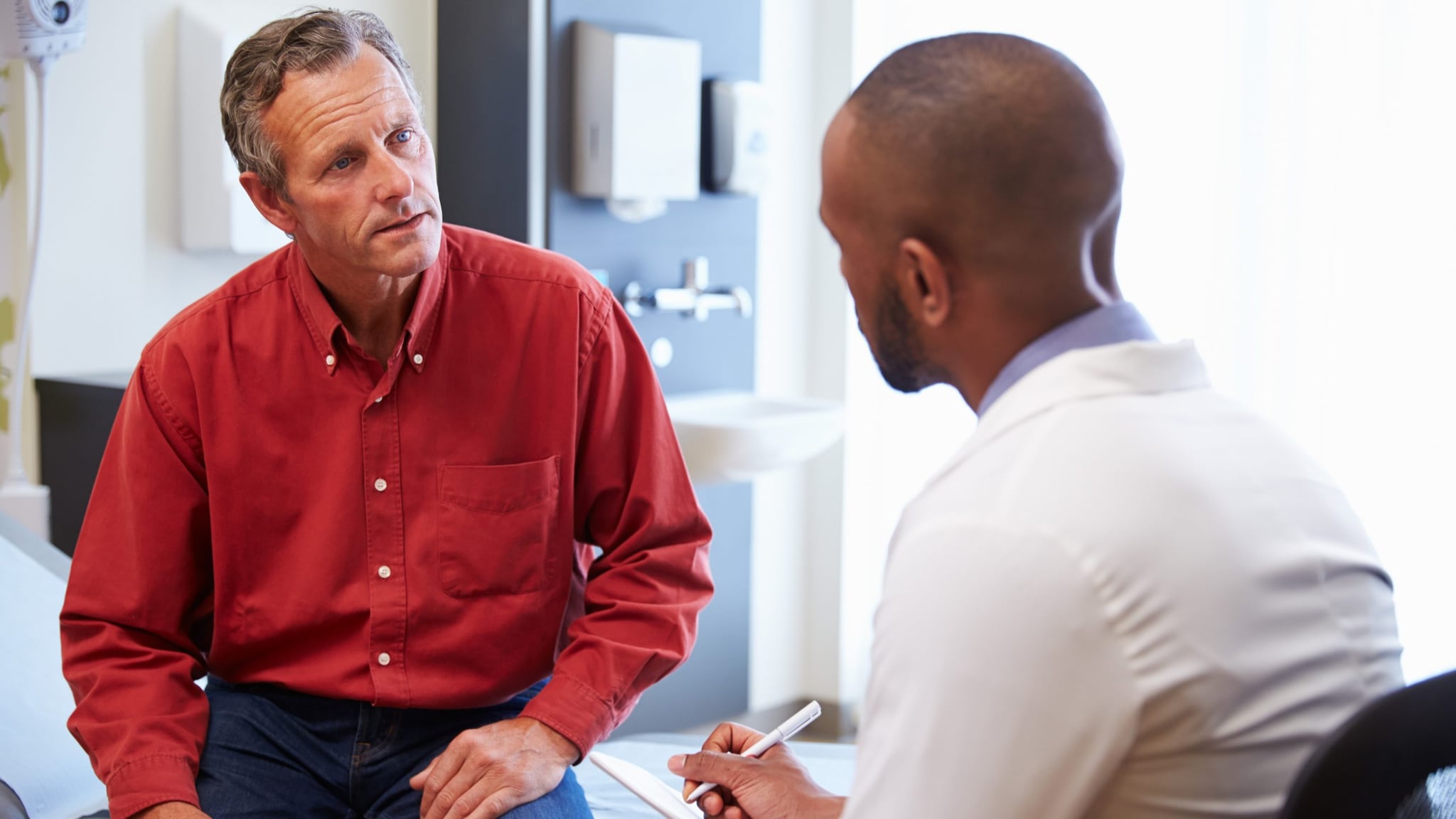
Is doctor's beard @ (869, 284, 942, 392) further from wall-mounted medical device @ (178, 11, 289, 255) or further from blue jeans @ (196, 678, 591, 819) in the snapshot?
wall-mounted medical device @ (178, 11, 289, 255)

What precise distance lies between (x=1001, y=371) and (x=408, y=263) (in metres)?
0.71

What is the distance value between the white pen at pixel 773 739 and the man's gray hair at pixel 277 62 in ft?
2.38

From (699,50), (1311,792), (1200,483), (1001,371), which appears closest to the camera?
(1311,792)

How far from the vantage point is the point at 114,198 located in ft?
7.54

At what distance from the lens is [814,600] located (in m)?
3.34

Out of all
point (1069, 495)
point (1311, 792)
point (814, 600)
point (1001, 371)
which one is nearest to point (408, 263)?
point (1001, 371)

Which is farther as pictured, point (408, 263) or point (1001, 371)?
point (408, 263)

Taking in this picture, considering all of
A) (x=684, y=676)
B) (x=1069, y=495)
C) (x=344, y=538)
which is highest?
(x=1069, y=495)

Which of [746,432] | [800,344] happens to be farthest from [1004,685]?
[800,344]

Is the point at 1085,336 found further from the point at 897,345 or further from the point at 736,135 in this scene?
the point at 736,135

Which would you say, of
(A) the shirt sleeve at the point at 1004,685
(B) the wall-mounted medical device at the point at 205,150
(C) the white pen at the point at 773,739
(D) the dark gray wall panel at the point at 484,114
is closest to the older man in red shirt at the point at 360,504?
(C) the white pen at the point at 773,739

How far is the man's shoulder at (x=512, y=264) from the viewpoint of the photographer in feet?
4.88

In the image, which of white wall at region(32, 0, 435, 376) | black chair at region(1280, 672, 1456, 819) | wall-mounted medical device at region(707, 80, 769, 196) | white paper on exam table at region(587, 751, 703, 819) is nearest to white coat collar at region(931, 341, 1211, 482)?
black chair at region(1280, 672, 1456, 819)

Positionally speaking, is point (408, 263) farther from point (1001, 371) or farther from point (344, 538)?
point (1001, 371)
